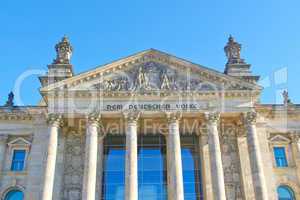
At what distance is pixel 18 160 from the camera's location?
112 ft

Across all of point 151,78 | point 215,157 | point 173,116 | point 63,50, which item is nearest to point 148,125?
point 173,116

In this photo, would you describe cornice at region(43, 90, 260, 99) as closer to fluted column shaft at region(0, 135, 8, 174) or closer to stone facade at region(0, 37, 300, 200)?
stone facade at region(0, 37, 300, 200)

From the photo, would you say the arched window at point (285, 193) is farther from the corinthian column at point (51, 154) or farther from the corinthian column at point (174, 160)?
the corinthian column at point (51, 154)

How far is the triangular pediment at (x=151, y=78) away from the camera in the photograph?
3306 centimetres

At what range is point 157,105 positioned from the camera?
3250 cm

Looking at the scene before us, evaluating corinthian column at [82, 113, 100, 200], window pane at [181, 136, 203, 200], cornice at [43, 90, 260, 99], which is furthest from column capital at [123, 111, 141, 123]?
window pane at [181, 136, 203, 200]

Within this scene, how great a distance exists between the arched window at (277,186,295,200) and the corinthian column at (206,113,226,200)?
21.3 ft

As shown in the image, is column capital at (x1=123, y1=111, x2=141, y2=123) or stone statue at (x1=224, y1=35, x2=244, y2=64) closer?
column capital at (x1=123, y1=111, x2=141, y2=123)

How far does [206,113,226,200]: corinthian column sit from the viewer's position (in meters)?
28.8

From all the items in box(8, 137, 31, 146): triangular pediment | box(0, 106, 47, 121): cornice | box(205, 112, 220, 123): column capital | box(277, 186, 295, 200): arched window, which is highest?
box(0, 106, 47, 121): cornice

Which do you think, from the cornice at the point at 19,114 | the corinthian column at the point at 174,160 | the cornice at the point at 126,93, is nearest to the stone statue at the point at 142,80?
the cornice at the point at 126,93

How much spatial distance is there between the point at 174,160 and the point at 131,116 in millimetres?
4893

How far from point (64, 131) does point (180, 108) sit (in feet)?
31.9

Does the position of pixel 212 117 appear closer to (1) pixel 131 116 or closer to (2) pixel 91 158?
(1) pixel 131 116
